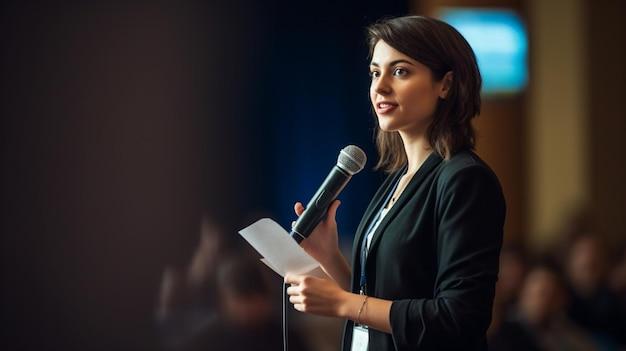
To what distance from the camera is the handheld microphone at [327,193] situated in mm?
1695

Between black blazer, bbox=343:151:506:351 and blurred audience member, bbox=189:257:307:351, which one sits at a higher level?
black blazer, bbox=343:151:506:351

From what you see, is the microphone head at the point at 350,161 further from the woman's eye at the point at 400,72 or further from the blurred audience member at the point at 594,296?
the blurred audience member at the point at 594,296

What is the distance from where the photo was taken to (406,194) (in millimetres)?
1639

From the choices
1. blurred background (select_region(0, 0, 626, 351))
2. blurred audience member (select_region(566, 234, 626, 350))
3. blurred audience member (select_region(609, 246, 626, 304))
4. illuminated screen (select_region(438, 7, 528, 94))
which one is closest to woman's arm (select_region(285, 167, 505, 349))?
blurred background (select_region(0, 0, 626, 351))

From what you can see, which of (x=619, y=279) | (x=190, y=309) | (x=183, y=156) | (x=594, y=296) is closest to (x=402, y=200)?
(x=190, y=309)

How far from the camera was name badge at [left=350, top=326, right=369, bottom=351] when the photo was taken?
1.67 metres

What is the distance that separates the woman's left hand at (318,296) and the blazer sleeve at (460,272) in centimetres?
8

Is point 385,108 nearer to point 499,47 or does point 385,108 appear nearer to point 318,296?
point 318,296

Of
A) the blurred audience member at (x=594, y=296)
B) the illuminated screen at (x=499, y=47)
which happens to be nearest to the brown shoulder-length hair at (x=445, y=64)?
the blurred audience member at (x=594, y=296)

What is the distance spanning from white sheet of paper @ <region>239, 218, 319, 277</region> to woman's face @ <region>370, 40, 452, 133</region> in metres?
0.26

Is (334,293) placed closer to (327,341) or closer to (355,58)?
(327,341)

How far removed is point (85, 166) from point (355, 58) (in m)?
1.77

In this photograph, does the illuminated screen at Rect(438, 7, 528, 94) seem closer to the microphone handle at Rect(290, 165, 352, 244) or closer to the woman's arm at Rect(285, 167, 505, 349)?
the microphone handle at Rect(290, 165, 352, 244)

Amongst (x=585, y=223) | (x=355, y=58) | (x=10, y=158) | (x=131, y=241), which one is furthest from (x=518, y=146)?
(x=10, y=158)
